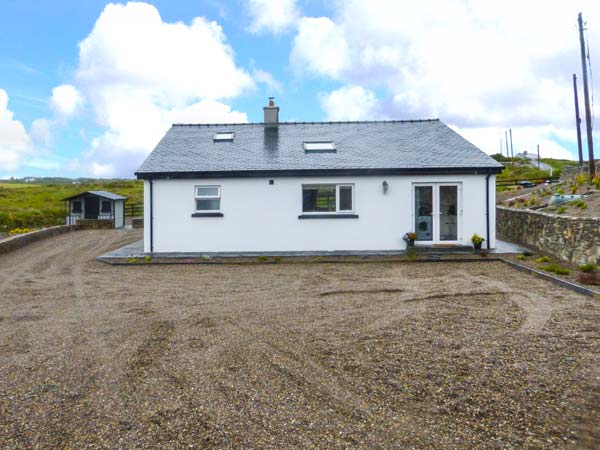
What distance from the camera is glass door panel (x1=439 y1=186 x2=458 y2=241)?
1330 centimetres

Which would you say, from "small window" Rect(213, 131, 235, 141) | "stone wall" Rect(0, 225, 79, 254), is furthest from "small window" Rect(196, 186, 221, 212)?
"stone wall" Rect(0, 225, 79, 254)

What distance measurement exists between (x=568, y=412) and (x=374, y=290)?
4.99 m

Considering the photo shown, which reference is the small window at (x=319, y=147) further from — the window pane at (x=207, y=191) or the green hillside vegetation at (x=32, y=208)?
the green hillside vegetation at (x=32, y=208)

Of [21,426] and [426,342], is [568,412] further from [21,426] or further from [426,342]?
[21,426]

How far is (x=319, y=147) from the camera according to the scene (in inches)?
575

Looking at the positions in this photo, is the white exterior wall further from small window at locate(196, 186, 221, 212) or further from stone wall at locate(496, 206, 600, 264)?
stone wall at locate(496, 206, 600, 264)

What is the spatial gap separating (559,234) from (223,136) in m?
11.4

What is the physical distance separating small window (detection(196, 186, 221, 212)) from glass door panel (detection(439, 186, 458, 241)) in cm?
690

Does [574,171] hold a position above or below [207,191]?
above

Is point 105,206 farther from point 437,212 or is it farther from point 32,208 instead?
point 437,212

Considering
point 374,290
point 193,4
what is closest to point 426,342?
point 374,290

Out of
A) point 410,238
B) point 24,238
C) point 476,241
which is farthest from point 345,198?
point 24,238

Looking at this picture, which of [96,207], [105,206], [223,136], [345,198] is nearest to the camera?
[345,198]

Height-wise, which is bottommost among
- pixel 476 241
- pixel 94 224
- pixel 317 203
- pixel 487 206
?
pixel 476 241
